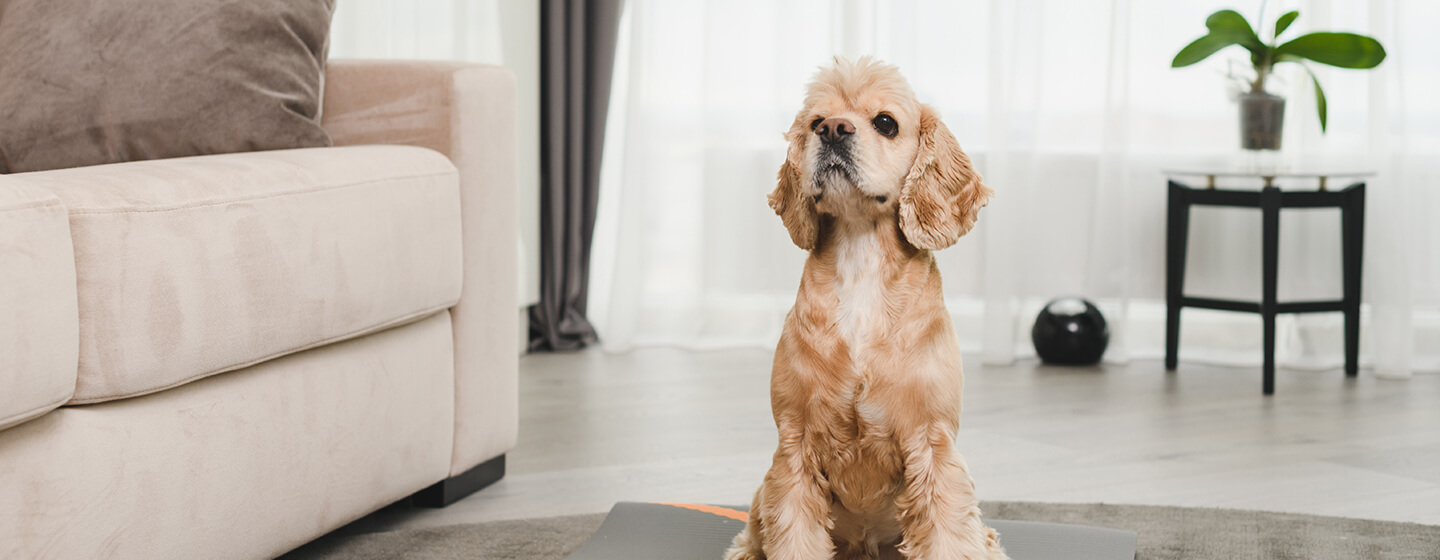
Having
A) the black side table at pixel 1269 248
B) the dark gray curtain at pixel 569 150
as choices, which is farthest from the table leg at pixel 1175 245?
the dark gray curtain at pixel 569 150

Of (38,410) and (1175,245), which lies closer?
(38,410)

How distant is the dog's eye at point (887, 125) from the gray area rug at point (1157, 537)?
784mm

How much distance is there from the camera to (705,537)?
5.18 ft

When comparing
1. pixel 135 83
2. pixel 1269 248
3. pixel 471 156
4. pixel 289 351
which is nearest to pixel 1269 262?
pixel 1269 248

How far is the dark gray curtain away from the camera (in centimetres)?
334

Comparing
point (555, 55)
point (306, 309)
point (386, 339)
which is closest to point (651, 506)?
point (386, 339)

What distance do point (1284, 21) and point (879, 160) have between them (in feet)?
7.06

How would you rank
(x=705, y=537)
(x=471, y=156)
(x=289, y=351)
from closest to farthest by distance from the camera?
1. (x=289, y=351)
2. (x=705, y=537)
3. (x=471, y=156)

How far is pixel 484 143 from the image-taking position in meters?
1.86

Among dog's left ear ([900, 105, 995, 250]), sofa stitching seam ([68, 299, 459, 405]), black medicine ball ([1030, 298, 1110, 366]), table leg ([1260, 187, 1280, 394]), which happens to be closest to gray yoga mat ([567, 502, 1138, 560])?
sofa stitching seam ([68, 299, 459, 405])

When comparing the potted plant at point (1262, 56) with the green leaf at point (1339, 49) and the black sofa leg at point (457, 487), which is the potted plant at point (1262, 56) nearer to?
the green leaf at point (1339, 49)

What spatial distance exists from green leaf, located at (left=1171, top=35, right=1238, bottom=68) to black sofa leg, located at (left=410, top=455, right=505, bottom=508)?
76.0 inches

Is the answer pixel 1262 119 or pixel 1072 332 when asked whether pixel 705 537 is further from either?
pixel 1262 119

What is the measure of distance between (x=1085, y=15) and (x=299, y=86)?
7.24ft
